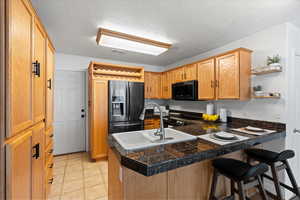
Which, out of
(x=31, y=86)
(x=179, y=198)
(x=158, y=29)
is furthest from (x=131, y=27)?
(x=179, y=198)

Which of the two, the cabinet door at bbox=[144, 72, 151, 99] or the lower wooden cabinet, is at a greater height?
the cabinet door at bbox=[144, 72, 151, 99]

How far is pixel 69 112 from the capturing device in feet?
11.5

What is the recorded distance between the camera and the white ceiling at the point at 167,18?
5.28 feet

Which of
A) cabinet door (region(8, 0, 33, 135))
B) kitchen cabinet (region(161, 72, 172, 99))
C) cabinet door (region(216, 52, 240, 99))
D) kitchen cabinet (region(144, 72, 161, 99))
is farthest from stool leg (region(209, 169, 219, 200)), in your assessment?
kitchen cabinet (region(144, 72, 161, 99))

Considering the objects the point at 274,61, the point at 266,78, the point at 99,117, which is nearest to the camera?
the point at 274,61

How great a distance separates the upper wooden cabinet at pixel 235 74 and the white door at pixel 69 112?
3178 mm

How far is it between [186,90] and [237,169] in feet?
6.88

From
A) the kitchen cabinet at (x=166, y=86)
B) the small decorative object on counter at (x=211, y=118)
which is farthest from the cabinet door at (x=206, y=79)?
the kitchen cabinet at (x=166, y=86)

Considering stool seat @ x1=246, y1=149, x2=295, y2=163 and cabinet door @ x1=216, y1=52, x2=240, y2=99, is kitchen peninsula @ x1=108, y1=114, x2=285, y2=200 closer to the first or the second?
stool seat @ x1=246, y1=149, x2=295, y2=163

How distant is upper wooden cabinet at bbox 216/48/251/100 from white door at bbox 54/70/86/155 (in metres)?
3.18

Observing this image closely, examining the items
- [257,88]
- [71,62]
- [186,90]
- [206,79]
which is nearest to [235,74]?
[257,88]

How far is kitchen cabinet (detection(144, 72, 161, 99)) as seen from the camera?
4051 mm

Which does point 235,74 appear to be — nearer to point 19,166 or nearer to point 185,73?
point 185,73

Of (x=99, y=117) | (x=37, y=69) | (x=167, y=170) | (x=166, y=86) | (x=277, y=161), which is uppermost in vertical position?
(x=166, y=86)
